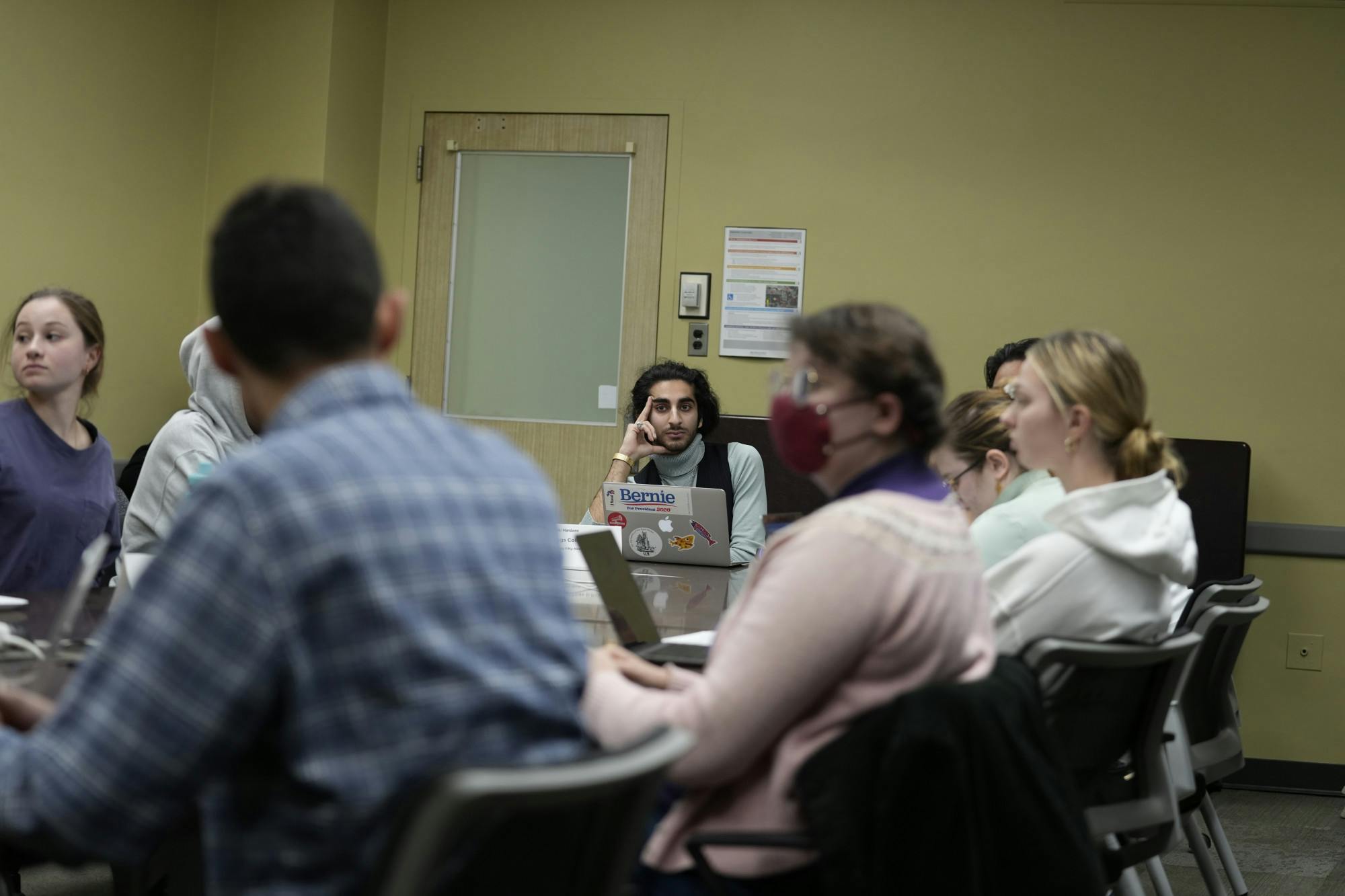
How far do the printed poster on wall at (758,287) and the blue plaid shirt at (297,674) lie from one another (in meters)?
4.24

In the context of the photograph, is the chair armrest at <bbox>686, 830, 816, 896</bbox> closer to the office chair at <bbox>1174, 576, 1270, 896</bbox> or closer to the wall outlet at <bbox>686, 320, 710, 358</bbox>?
the office chair at <bbox>1174, 576, 1270, 896</bbox>

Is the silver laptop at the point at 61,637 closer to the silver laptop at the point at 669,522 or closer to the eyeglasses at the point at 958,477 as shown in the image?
the silver laptop at the point at 669,522

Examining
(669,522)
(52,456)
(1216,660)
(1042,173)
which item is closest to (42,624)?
(52,456)

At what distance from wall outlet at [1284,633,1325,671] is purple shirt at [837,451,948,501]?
3976 mm

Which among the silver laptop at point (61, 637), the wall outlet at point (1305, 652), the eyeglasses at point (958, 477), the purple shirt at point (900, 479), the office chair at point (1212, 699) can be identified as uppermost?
the purple shirt at point (900, 479)

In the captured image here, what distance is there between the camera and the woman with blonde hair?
1.99 meters

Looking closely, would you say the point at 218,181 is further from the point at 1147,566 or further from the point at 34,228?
the point at 1147,566

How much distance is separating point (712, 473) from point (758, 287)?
1145 millimetres

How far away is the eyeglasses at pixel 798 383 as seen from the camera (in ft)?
5.17

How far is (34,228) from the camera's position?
4.34 metres

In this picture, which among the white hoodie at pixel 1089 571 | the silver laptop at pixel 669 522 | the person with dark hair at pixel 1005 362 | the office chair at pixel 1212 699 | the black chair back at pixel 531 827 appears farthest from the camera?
the person with dark hair at pixel 1005 362

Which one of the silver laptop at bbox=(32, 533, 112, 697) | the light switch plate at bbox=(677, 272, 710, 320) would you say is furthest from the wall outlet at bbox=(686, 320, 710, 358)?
the silver laptop at bbox=(32, 533, 112, 697)

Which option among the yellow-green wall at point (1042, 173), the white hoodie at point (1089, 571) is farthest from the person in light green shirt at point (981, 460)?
the yellow-green wall at point (1042, 173)

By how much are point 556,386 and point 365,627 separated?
4.52 metres
